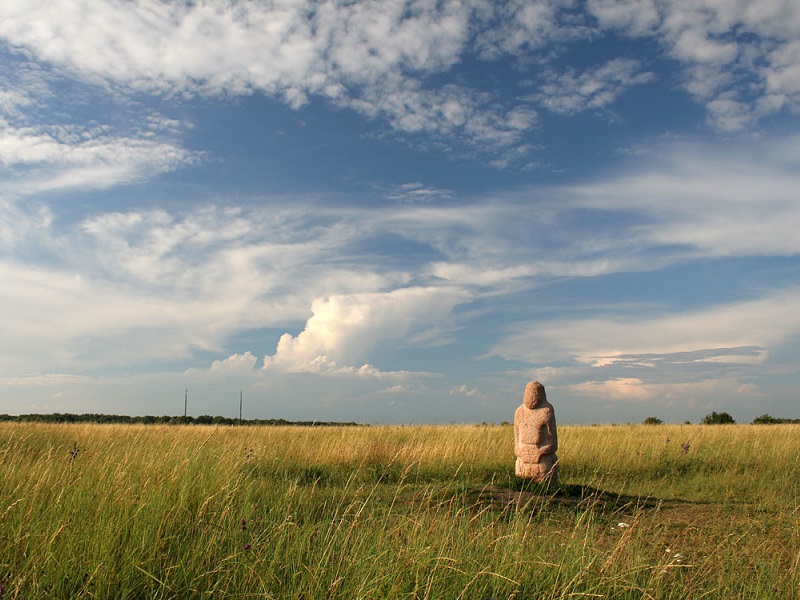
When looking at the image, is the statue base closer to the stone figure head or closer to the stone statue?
the stone statue

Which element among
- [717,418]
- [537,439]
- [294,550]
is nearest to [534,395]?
[537,439]

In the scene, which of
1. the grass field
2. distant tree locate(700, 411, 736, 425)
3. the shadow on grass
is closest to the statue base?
the shadow on grass

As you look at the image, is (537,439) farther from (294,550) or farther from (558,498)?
(294,550)

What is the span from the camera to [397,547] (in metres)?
4.75

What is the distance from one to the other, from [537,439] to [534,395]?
0.77 metres

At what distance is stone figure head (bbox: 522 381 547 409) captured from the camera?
34.5 ft

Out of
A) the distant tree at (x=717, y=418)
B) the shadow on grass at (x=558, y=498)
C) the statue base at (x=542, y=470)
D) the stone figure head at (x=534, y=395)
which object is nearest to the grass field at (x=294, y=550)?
the shadow on grass at (x=558, y=498)

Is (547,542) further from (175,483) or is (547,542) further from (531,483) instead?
(531,483)

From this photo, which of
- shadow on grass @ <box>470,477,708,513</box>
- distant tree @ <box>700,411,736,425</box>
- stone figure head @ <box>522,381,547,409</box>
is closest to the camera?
shadow on grass @ <box>470,477,708,513</box>

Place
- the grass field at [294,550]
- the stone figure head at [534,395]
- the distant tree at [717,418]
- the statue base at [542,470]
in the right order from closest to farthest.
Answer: the grass field at [294,550], the statue base at [542,470], the stone figure head at [534,395], the distant tree at [717,418]

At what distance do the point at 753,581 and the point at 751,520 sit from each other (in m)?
3.67

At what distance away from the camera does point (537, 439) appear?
1027 cm

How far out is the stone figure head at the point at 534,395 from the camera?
10523 mm

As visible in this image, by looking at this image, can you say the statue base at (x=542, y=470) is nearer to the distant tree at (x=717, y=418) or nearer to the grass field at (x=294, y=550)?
the grass field at (x=294, y=550)
